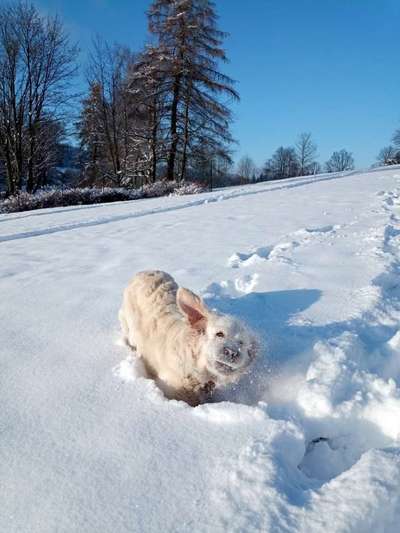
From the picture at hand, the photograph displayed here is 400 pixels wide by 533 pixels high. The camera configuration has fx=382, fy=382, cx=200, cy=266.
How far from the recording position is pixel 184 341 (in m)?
2.78

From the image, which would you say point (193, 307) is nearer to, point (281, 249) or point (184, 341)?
point (184, 341)

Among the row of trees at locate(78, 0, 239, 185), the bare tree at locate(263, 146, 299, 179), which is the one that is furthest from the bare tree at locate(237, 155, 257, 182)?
the row of trees at locate(78, 0, 239, 185)

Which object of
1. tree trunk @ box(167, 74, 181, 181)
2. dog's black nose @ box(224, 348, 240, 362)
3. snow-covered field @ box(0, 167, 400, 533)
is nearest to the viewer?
snow-covered field @ box(0, 167, 400, 533)

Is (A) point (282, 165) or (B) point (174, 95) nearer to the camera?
(B) point (174, 95)

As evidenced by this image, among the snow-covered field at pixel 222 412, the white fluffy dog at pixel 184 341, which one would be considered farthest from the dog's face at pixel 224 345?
the snow-covered field at pixel 222 412

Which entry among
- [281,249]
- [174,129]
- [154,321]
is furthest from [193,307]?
[174,129]

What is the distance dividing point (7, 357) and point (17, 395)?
609 mm

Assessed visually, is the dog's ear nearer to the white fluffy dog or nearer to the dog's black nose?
the white fluffy dog

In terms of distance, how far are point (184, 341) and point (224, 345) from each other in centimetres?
46

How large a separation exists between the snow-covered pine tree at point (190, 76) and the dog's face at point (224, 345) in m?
21.6

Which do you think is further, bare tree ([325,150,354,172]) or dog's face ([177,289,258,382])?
bare tree ([325,150,354,172])

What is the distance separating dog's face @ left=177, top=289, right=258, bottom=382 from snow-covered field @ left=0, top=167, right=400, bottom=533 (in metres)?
0.26

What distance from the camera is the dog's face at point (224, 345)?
241 centimetres

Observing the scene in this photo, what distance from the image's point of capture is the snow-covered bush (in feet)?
51.1
